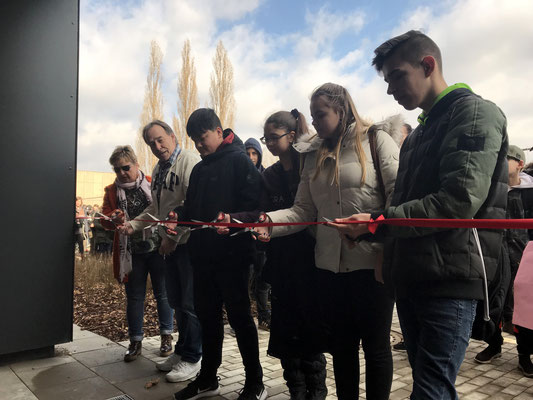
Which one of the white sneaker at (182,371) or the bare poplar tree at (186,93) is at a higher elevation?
the bare poplar tree at (186,93)

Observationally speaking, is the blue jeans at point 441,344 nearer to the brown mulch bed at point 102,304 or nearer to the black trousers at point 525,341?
the black trousers at point 525,341

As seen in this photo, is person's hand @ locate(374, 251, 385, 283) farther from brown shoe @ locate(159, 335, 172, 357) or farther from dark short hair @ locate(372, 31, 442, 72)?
brown shoe @ locate(159, 335, 172, 357)

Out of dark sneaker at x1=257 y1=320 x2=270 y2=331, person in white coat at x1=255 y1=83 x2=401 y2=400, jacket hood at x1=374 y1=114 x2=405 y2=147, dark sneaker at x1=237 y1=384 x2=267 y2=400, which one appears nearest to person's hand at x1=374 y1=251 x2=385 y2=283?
Result: person in white coat at x1=255 y1=83 x2=401 y2=400

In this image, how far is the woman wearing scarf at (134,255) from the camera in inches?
165

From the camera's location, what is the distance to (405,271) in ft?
5.67

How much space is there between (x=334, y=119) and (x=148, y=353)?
3131 millimetres

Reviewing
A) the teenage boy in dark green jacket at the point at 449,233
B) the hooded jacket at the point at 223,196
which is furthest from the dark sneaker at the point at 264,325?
the teenage boy in dark green jacket at the point at 449,233

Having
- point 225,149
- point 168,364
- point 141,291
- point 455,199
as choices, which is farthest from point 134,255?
point 455,199

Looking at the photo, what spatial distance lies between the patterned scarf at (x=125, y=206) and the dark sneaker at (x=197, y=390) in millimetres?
1419

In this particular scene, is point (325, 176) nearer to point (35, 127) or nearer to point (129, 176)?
point (129, 176)

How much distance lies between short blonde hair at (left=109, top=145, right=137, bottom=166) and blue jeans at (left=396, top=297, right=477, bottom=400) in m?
3.39

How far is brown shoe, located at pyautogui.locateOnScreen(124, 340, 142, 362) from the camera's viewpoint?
163 inches

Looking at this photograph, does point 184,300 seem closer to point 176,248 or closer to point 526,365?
point 176,248

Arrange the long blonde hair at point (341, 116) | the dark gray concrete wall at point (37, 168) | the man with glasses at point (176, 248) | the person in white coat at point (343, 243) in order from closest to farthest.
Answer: the person in white coat at point (343, 243) < the long blonde hair at point (341, 116) < the man with glasses at point (176, 248) < the dark gray concrete wall at point (37, 168)
